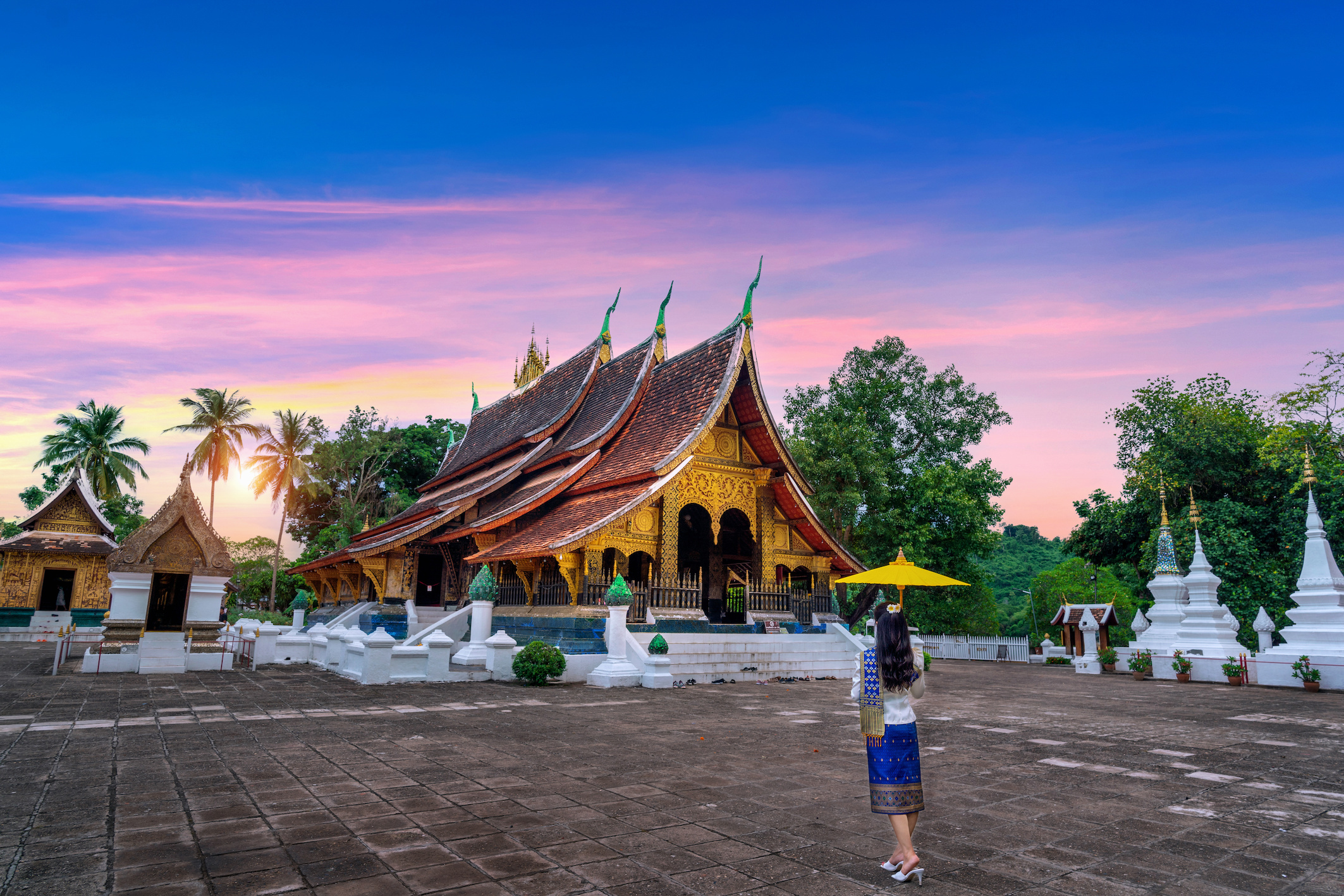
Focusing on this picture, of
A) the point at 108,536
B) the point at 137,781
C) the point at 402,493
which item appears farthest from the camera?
the point at 402,493

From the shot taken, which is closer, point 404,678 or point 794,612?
point 404,678

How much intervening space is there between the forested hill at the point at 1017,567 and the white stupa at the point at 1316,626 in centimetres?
3932

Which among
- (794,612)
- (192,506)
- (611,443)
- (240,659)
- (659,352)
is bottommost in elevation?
(240,659)

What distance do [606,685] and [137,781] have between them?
734cm

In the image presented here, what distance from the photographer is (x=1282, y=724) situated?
8.26 metres

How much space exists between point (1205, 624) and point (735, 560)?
10328 mm

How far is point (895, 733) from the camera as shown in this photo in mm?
3490

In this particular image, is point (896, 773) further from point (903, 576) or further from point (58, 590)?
point (58, 590)

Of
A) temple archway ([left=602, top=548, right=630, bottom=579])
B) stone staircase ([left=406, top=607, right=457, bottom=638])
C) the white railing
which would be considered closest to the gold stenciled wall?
stone staircase ([left=406, top=607, right=457, bottom=638])

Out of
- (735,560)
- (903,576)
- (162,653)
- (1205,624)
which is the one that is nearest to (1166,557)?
(1205,624)

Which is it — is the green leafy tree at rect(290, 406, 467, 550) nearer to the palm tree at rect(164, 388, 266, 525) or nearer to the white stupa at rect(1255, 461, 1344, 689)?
the palm tree at rect(164, 388, 266, 525)

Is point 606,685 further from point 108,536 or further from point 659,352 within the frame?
point 108,536

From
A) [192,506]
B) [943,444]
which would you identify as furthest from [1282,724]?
[943,444]

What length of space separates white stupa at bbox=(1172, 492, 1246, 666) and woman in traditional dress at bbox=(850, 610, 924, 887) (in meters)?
15.4
